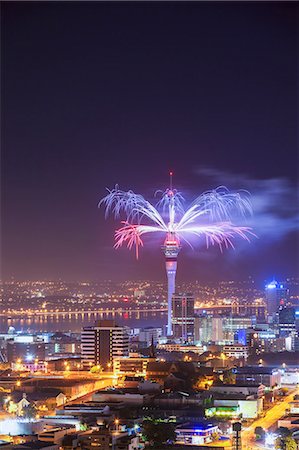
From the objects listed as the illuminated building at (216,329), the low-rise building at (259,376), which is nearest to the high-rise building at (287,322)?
the illuminated building at (216,329)

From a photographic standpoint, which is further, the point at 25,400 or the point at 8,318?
the point at 8,318

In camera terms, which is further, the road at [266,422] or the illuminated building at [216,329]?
the illuminated building at [216,329]

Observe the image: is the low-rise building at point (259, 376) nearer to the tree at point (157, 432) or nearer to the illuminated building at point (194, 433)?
the illuminated building at point (194, 433)

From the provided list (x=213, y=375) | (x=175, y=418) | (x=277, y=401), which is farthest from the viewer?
(x=213, y=375)

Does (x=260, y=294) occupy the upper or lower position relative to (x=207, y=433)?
upper

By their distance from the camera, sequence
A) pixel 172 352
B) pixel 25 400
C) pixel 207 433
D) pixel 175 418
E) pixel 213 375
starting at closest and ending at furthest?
1. pixel 207 433
2. pixel 175 418
3. pixel 25 400
4. pixel 213 375
5. pixel 172 352

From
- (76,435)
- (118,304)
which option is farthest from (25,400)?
(118,304)

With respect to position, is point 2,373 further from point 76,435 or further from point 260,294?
point 260,294

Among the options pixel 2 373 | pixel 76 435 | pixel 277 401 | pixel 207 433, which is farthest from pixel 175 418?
pixel 2 373
